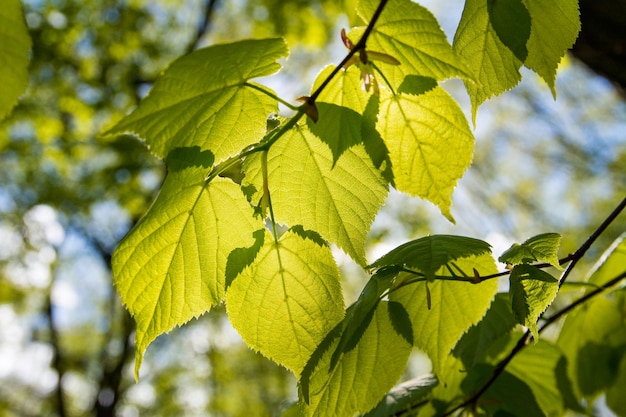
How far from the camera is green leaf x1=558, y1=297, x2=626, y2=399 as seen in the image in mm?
854

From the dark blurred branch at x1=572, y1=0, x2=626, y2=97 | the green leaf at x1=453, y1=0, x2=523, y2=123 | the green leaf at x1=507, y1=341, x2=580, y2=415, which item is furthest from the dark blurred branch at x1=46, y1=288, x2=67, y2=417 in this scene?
the green leaf at x1=453, y1=0, x2=523, y2=123

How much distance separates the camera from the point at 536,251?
1.48 feet

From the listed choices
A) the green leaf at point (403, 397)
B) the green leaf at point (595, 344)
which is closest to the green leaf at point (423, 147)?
the green leaf at point (403, 397)

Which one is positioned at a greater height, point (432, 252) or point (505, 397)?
point (432, 252)

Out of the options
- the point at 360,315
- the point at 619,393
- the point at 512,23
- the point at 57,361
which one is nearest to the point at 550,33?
the point at 512,23

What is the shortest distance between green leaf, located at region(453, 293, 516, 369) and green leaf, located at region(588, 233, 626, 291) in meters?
0.25

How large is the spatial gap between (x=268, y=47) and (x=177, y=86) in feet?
0.27

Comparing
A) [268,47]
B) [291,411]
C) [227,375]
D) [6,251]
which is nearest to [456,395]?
[291,411]

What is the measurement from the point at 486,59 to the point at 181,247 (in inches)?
12.7

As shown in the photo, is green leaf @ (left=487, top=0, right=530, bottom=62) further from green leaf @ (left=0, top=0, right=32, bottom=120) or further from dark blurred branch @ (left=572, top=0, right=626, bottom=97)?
dark blurred branch @ (left=572, top=0, right=626, bottom=97)

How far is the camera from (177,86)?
0.42m

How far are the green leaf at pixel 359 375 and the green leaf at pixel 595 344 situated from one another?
0.50 metres

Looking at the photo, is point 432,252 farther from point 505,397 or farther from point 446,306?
point 505,397

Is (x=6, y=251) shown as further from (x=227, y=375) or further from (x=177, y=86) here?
(x=177, y=86)
